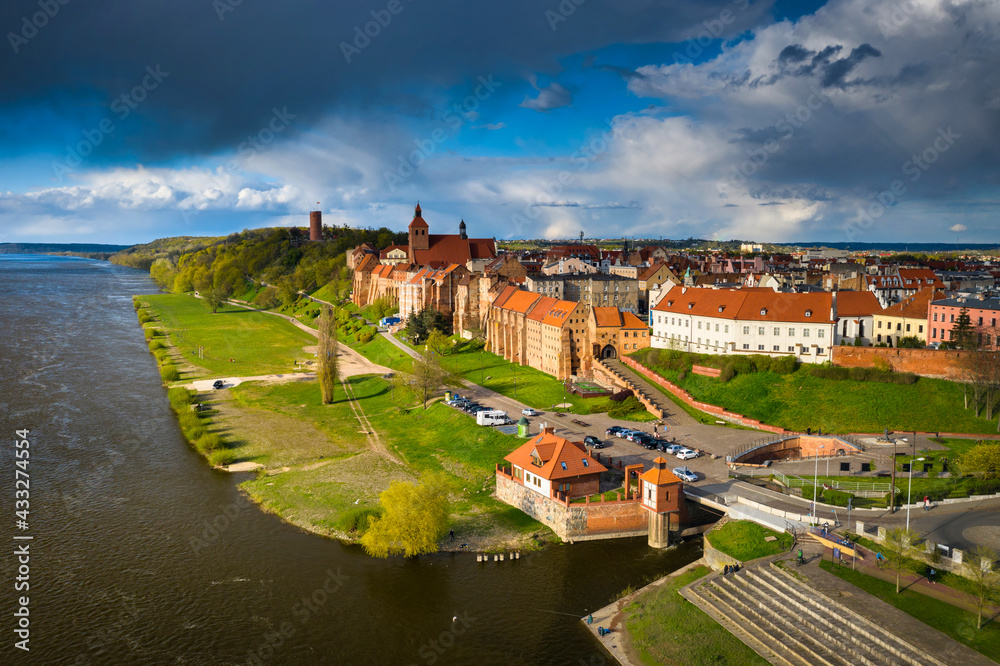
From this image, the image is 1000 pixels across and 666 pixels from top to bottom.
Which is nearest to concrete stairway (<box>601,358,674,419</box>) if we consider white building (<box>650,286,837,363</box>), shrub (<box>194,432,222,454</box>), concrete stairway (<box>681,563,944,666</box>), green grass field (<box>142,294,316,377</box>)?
white building (<box>650,286,837,363</box>)

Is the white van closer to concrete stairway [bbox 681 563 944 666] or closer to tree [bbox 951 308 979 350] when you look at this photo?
concrete stairway [bbox 681 563 944 666]

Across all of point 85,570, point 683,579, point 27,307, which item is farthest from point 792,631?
point 27,307

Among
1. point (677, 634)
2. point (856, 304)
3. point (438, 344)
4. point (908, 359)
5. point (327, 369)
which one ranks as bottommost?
point (677, 634)

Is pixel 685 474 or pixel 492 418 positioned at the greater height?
pixel 492 418

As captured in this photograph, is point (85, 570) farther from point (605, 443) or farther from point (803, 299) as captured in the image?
point (803, 299)

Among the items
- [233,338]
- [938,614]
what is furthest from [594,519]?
[233,338]

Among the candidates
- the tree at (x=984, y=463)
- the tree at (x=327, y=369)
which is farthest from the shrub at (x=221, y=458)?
the tree at (x=984, y=463)

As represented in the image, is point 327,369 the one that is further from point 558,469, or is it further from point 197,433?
point 558,469
